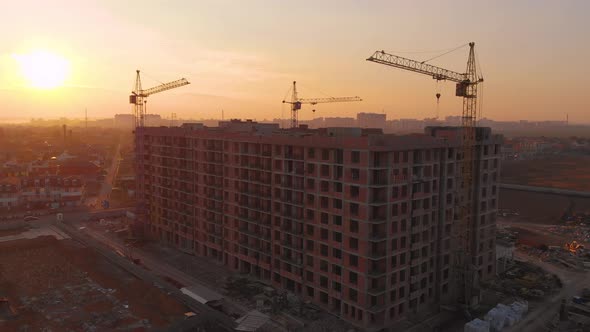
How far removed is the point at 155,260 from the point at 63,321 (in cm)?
2377

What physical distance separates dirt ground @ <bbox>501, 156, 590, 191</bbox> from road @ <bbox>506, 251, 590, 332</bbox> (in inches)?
3358

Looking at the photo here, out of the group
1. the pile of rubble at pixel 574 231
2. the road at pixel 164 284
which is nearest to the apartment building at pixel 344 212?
the road at pixel 164 284

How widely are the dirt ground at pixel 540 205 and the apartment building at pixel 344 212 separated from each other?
51.5m

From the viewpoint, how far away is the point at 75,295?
52.9 m

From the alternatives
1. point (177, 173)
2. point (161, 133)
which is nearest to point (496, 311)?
point (177, 173)

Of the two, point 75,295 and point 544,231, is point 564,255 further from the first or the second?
point 75,295

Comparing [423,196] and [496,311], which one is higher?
[423,196]

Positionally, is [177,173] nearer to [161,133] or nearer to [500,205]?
[161,133]

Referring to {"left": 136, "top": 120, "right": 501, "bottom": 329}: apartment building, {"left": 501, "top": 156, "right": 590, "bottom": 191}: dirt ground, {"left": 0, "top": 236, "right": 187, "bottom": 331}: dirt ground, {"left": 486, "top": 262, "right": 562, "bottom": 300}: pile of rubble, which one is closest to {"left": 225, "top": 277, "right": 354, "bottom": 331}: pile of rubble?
{"left": 136, "top": 120, "right": 501, "bottom": 329}: apartment building

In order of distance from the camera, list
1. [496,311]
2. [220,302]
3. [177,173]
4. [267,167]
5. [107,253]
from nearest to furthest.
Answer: [496,311], [220,302], [267,167], [107,253], [177,173]

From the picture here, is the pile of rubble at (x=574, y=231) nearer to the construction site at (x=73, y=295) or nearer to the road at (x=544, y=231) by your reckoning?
the road at (x=544, y=231)

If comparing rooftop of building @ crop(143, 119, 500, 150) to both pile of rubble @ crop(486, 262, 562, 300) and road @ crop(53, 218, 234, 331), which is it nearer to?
pile of rubble @ crop(486, 262, 562, 300)

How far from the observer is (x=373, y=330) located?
45844mm

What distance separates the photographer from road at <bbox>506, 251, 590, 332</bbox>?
49.3 m
